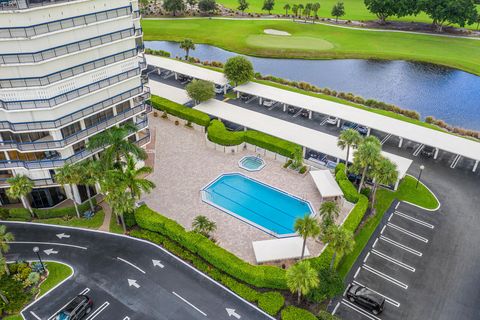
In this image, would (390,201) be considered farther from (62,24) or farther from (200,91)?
(62,24)

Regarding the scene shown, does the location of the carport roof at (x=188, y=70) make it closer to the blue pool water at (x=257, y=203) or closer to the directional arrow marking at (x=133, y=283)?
the blue pool water at (x=257, y=203)

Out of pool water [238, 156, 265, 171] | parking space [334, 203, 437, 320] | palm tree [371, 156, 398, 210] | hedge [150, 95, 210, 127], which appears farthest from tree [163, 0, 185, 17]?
→ parking space [334, 203, 437, 320]

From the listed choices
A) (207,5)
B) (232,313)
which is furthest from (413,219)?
(207,5)

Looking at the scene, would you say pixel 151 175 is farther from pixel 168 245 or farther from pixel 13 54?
pixel 13 54

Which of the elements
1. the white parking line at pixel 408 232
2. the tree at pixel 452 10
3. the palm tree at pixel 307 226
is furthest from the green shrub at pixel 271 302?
the tree at pixel 452 10

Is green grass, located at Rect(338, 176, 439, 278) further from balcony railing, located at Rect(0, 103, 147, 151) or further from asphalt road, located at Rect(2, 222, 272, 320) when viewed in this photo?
balcony railing, located at Rect(0, 103, 147, 151)
